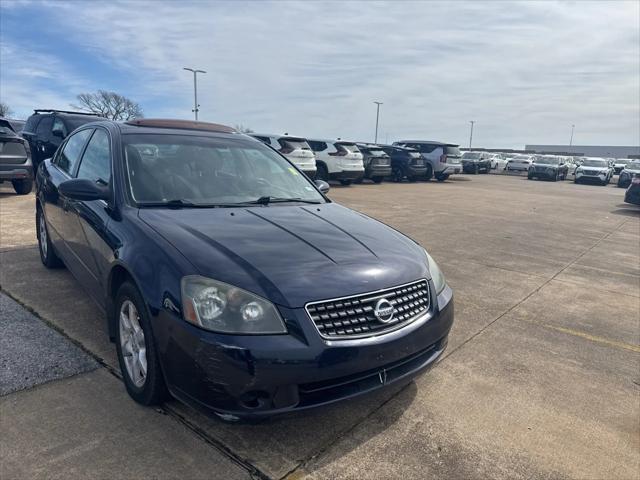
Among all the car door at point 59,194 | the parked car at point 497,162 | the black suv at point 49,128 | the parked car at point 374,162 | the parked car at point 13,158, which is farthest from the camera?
the parked car at point 497,162

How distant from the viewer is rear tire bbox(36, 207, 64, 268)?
4.83 m

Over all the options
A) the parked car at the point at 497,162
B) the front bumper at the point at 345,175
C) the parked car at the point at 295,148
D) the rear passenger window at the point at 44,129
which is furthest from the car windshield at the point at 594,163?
the rear passenger window at the point at 44,129

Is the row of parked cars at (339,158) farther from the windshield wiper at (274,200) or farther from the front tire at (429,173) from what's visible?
the windshield wiper at (274,200)

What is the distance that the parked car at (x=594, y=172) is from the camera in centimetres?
2773

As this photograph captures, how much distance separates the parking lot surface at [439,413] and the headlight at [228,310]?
1.48 ft

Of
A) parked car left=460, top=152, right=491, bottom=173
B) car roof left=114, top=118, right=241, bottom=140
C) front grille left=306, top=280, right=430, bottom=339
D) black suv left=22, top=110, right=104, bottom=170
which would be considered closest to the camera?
front grille left=306, top=280, right=430, bottom=339

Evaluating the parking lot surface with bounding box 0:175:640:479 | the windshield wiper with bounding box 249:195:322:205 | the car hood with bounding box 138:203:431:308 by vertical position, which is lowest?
the parking lot surface with bounding box 0:175:640:479

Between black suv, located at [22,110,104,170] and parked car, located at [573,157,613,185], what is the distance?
27314mm

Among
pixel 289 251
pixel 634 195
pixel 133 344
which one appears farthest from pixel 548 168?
pixel 133 344

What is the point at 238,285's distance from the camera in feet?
7.19

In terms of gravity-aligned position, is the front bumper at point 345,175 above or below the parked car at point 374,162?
below

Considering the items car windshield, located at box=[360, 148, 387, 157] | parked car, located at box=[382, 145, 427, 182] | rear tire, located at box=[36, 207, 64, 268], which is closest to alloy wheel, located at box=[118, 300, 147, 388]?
rear tire, located at box=[36, 207, 64, 268]

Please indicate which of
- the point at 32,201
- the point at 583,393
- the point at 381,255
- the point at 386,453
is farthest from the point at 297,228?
the point at 32,201

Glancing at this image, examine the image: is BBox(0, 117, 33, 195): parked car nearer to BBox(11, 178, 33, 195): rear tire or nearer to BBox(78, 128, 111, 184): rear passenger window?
BBox(11, 178, 33, 195): rear tire
